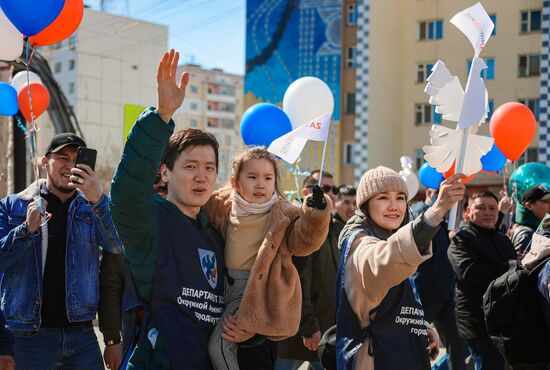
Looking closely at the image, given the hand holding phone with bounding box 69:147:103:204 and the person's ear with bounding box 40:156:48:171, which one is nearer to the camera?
the hand holding phone with bounding box 69:147:103:204

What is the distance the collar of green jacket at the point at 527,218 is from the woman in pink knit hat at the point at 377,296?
107 inches

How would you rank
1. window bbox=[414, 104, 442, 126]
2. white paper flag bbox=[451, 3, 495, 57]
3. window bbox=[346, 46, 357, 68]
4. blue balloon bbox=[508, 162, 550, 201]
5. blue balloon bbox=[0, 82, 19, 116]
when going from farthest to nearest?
window bbox=[346, 46, 357, 68]
window bbox=[414, 104, 442, 126]
blue balloon bbox=[0, 82, 19, 116]
blue balloon bbox=[508, 162, 550, 201]
white paper flag bbox=[451, 3, 495, 57]

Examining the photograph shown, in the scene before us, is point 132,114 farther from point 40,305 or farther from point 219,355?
point 219,355

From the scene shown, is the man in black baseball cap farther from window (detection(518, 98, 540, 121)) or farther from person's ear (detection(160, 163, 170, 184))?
window (detection(518, 98, 540, 121))

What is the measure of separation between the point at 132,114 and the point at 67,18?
16.6ft

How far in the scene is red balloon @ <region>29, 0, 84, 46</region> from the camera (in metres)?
5.62

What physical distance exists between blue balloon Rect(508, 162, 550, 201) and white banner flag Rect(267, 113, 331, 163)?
134 inches

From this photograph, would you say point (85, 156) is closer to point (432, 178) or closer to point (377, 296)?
point (377, 296)

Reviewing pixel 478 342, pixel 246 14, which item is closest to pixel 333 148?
pixel 246 14

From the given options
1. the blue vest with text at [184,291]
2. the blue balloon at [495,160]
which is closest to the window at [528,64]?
the blue balloon at [495,160]

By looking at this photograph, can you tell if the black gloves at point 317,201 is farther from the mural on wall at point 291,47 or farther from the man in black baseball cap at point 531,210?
the mural on wall at point 291,47

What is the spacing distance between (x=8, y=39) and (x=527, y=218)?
421 centimetres

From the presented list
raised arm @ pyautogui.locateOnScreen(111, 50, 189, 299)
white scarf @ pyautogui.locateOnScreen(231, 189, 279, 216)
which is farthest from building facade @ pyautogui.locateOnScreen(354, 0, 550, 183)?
raised arm @ pyautogui.locateOnScreen(111, 50, 189, 299)

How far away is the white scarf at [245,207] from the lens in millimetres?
4289
